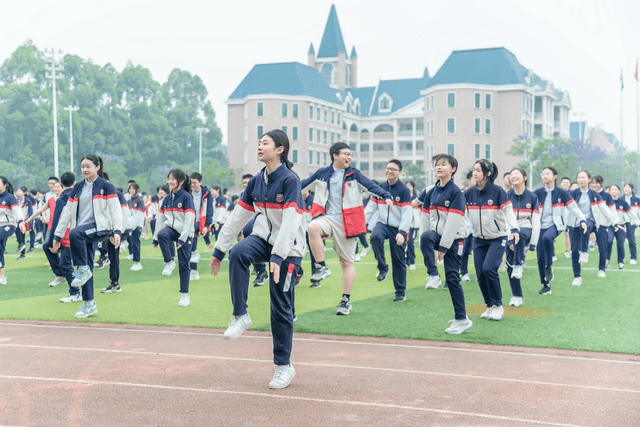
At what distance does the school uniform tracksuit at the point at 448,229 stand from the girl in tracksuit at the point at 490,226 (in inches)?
14.4

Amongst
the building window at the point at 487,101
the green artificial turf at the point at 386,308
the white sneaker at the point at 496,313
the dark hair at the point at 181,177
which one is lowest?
the green artificial turf at the point at 386,308

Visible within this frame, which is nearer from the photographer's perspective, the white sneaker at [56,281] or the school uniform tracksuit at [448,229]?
the school uniform tracksuit at [448,229]

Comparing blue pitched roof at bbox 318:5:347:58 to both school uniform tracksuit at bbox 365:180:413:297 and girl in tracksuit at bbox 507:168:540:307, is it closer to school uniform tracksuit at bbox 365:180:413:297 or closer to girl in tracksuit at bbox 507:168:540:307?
school uniform tracksuit at bbox 365:180:413:297

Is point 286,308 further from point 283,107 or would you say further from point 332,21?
point 332,21

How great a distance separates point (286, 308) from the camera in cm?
596

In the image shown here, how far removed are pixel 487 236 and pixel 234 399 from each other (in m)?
4.85

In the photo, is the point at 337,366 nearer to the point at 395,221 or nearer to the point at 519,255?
the point at 519,255

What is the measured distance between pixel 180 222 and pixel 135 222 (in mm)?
6815

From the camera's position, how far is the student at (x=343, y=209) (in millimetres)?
9609

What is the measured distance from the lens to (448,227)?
852 centimetres

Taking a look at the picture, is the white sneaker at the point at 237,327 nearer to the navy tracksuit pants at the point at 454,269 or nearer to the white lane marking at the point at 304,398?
the white lane marking at the point at 304,398

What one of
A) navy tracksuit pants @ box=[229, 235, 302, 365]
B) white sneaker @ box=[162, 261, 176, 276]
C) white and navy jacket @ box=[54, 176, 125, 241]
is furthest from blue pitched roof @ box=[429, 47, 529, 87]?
navy tracksuit pants @ box=[229, 235, 302, 365]

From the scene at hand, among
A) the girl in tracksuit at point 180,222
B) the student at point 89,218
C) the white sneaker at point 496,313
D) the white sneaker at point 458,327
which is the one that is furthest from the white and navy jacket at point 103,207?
the white sneaker at point 496,313

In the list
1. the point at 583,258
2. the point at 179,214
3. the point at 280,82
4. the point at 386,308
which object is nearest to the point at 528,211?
the point at 386,308
